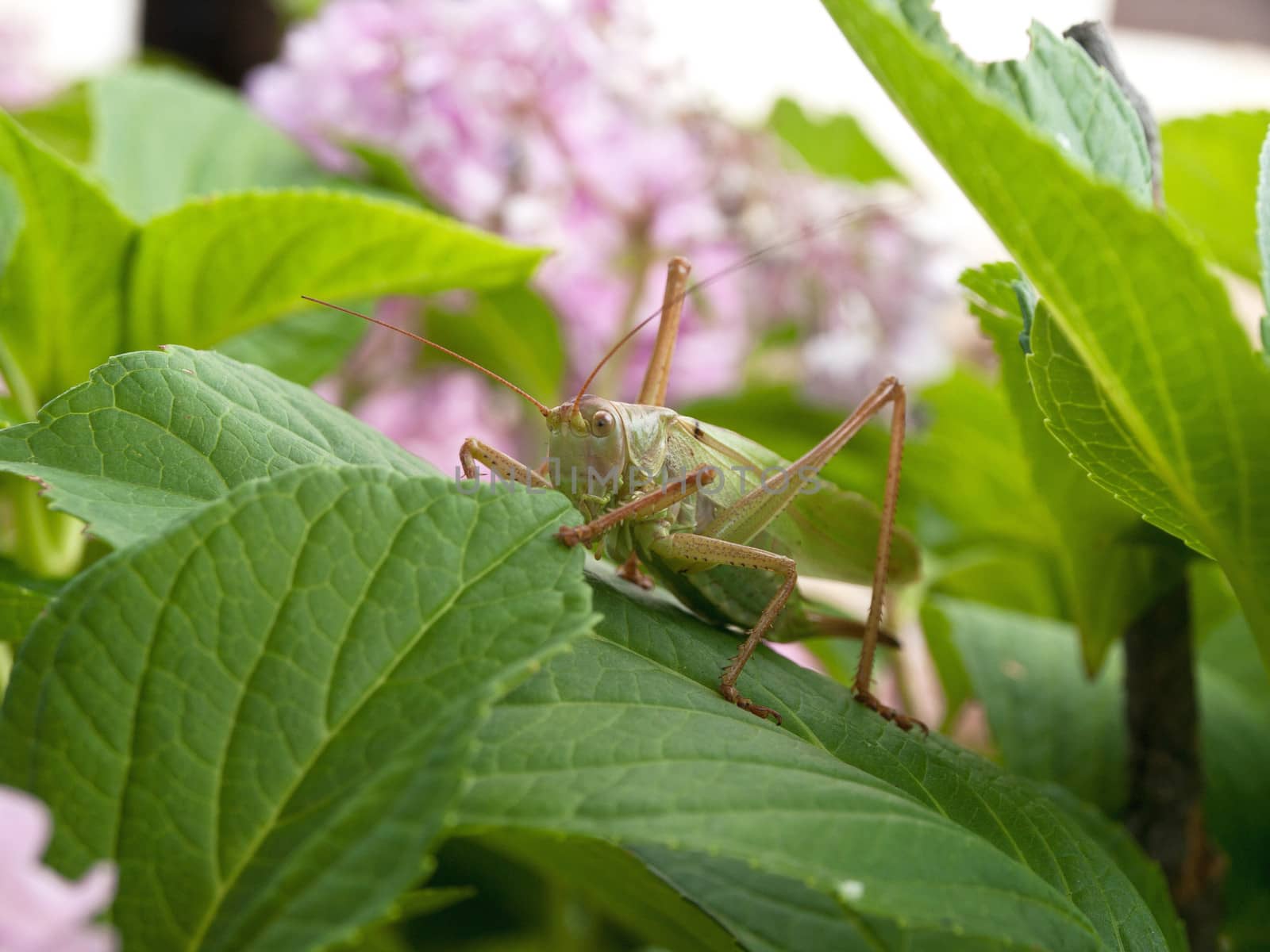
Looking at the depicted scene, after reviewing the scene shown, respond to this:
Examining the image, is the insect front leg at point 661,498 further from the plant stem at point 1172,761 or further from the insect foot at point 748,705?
the plant stem at point 1172,761

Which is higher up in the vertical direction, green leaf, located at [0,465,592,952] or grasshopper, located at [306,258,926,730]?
green leaf, located at [0,465,592,952]

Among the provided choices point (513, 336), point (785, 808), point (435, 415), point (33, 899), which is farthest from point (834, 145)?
point (33, 899)

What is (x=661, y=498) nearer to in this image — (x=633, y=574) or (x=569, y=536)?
(x=633, y=574)

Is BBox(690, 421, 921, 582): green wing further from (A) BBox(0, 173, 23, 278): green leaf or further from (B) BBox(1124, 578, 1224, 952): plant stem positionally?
(A) BBox(0, 173, 23, 278): green leaf

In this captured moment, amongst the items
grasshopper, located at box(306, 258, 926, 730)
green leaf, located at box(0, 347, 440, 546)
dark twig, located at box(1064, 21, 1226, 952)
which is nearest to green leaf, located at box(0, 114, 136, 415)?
grasshopper, located at box(306, 258, 926, 730)

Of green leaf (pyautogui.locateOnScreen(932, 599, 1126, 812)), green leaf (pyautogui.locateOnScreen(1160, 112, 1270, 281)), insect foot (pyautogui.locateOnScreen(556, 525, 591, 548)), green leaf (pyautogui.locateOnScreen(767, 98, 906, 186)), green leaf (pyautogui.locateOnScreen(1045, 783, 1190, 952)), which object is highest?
green leaf (pyautogui.locateOnScreen(1160, 112, 1270, 281))
